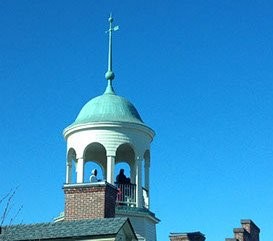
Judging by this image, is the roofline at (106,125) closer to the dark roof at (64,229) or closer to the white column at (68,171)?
the white column at (68,171)

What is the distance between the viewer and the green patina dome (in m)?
36.0

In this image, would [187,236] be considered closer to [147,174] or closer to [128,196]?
[128,196]

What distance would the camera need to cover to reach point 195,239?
105 feet

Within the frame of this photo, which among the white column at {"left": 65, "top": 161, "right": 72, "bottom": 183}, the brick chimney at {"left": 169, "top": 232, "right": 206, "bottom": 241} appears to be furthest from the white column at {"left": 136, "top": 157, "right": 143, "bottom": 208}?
the brick chimney at {"left": 169, "top": 232, "right": 206, "bottom": 241}

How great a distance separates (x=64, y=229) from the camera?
26516mm

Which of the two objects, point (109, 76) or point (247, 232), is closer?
point (247, 232)

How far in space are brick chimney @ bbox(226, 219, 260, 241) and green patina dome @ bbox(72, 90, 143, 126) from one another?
602 centimetres

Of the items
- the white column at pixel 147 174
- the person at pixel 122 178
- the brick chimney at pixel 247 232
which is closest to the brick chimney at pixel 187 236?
the brick chimney at pixel 247 232

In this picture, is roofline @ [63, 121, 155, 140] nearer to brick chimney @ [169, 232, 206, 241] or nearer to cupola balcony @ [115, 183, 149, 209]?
cupola balcony @ [115, 183, 149, 209]

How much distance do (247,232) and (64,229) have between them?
10990 millimetres

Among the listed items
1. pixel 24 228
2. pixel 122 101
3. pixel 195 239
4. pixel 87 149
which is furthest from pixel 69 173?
pixel 24 228

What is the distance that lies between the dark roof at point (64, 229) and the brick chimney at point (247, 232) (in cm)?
881

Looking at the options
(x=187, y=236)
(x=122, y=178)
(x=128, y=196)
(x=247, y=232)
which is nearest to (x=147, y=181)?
(x=122, y=178)

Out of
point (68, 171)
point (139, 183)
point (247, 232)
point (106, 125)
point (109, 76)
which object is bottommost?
point (247, 232)
